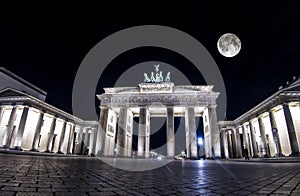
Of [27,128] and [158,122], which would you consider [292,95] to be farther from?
[27,128]

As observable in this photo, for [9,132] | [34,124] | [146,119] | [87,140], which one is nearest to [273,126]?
[146,119]

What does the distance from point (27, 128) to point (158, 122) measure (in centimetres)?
3709

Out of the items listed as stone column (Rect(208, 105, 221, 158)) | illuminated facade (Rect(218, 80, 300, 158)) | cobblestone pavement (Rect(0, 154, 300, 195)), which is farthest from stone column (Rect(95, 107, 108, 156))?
cobblestone pavement (Rect(0, 154, 300, 195))

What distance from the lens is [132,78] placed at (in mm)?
42875

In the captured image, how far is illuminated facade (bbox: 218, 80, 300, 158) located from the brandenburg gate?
7.64 metres

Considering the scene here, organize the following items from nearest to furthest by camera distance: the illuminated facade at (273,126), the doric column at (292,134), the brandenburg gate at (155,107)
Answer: the doric column at (292,134)
the illuminated facade at (273,126)
the brandenburg gate at (155,107)

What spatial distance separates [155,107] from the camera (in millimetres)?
35938

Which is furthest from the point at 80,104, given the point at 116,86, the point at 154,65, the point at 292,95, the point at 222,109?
the point at 292,95

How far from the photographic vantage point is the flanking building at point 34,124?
29073 millimetres

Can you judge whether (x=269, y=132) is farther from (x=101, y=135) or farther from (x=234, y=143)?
(x=101, y=135)

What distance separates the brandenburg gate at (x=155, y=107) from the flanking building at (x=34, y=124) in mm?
6663

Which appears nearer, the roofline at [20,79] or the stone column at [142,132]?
the stone column at [142,132]

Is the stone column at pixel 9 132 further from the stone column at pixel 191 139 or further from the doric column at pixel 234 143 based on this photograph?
the doric column at pixel 234 143

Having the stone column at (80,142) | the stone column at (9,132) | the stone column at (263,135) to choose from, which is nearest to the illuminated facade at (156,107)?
the stone column at (263,135)
